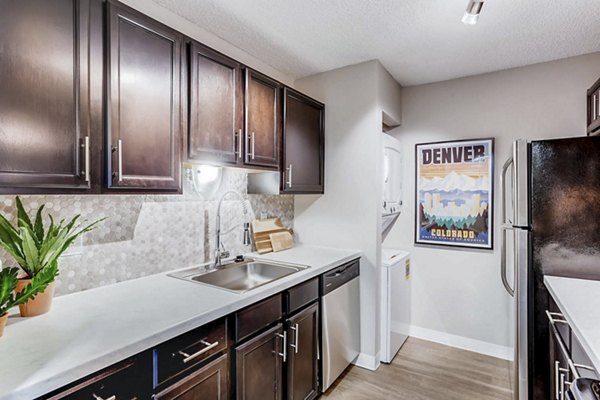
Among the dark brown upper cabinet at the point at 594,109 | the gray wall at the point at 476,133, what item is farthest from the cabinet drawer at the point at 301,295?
the dark brown upper cabinet at the point at 594,109

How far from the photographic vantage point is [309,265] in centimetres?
208

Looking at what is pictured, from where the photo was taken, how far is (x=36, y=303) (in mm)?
1209

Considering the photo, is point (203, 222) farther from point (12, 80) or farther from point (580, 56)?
point (580, 56)

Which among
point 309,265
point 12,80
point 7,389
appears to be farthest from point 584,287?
point 12,80

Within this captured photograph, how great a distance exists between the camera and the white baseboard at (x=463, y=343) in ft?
8.95

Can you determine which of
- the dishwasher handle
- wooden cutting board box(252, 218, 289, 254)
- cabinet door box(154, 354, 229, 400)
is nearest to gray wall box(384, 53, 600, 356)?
the dishwasher handle

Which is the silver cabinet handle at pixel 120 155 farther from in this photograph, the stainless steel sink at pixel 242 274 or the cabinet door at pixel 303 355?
the cabinet door at pixel 303 355

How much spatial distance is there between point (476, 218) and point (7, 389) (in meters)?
3.08

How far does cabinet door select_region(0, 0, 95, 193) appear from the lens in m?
1.03

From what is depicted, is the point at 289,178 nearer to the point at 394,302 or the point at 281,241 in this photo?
the point at 281,241

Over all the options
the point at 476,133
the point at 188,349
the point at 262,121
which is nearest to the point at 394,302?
the point at 476,133

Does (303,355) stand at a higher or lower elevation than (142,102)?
lower

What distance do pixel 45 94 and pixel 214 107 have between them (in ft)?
2.53

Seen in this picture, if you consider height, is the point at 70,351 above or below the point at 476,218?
below
